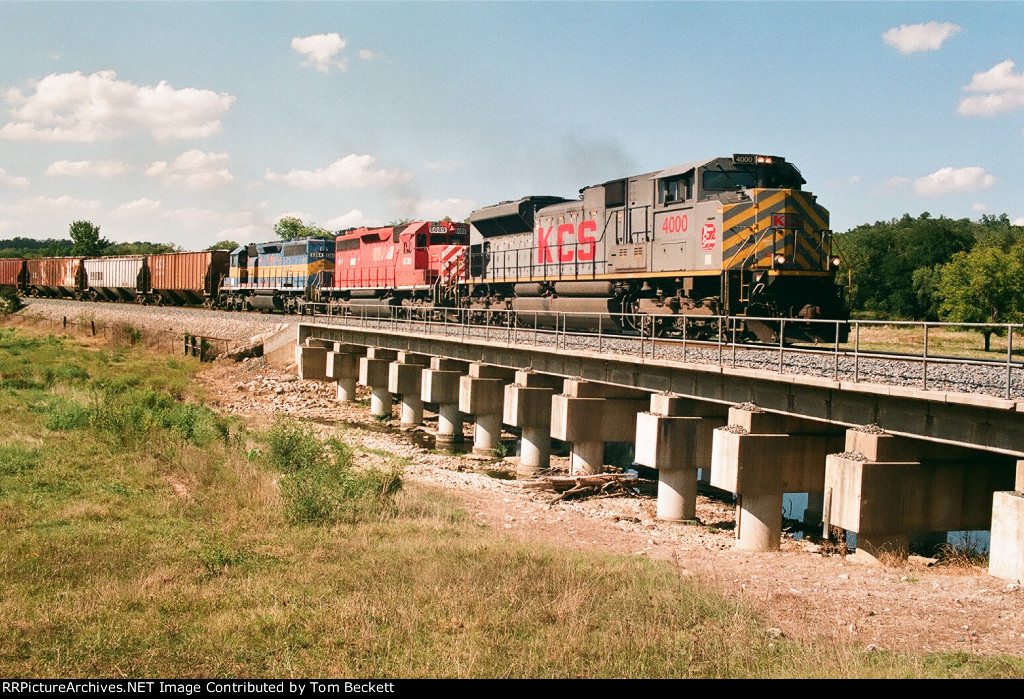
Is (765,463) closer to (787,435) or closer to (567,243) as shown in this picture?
(787,435)

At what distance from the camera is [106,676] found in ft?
22.0

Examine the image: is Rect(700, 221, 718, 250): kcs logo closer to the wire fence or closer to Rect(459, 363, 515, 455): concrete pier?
Rect(459, 363, 515, 455): concrete pier

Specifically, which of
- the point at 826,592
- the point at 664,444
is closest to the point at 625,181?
the point at 664,444

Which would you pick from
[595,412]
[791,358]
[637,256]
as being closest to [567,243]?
[637,256]

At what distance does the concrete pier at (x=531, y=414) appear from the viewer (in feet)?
66.2

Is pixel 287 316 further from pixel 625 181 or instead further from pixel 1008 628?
pixel 1008 628

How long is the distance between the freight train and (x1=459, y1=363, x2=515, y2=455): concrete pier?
6.85 ft

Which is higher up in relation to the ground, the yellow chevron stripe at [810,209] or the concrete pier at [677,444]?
the yellow chevron stripe at [810,209]

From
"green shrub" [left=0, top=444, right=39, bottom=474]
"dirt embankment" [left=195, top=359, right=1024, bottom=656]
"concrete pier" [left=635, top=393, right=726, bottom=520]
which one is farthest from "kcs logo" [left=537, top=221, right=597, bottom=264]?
"green shrub" [left=0, top=444, right=39, bottom=474]

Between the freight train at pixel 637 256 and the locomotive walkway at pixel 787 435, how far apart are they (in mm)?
1575

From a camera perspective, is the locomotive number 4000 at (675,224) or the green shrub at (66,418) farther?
the green shrub at (66,418)

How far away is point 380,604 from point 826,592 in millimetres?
4933

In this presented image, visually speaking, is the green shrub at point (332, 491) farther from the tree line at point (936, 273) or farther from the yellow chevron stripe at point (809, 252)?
the tree line at point (936, 273)

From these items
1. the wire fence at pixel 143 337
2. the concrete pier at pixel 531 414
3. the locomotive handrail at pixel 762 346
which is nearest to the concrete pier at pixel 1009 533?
the locomotive handrail at pixel 762 346
